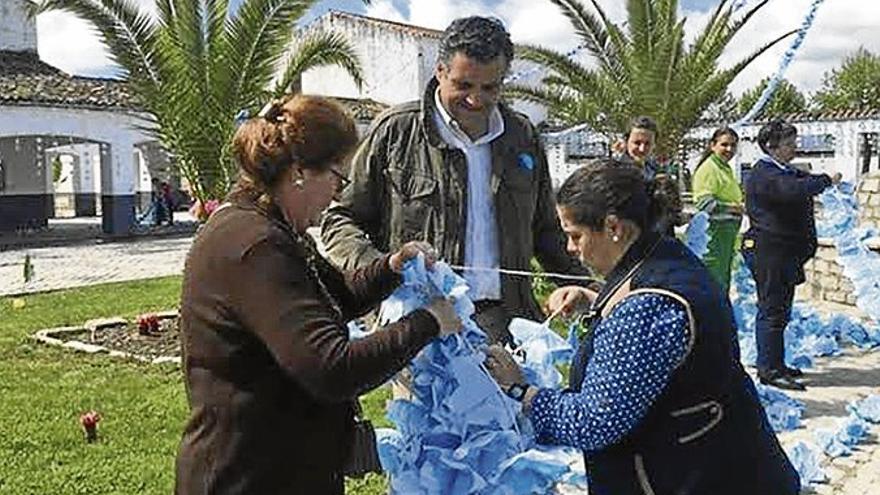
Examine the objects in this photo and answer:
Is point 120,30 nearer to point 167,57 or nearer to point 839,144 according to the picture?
point 167,57

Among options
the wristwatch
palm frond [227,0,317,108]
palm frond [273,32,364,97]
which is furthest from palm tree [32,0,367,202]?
the wristwatch

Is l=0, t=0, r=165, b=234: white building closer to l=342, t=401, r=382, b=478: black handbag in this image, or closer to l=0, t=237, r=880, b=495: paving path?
l=0, t=237, r=880, b=495: paving path

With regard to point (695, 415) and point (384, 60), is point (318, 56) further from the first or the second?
point (384, 60)

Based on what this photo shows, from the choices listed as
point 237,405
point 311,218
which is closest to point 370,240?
point 311,218

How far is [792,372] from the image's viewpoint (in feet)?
23.8

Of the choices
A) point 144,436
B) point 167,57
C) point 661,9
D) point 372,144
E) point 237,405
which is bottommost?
point 144,436

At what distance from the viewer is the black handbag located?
2.34m

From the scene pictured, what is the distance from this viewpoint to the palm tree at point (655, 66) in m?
13.2

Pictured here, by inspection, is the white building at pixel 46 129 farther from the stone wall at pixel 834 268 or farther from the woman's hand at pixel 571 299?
the woman's hand at pixel 571 299

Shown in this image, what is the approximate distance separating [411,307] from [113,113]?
76.0 feet

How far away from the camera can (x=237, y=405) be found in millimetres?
2072

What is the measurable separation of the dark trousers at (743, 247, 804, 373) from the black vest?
489 centimetres

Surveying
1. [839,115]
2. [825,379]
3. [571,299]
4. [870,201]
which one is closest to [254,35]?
[825,379]

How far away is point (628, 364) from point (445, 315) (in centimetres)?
45
